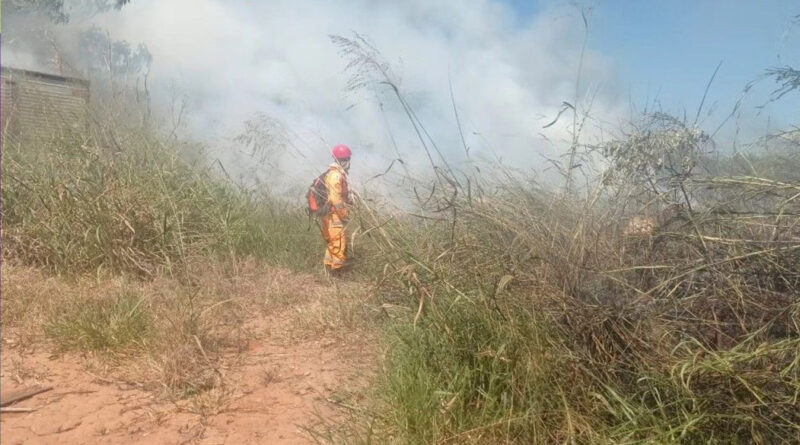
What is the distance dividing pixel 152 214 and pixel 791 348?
378cm

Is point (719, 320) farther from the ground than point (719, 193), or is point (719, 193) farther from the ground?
point (719, 193)

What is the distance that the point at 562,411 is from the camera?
241cm

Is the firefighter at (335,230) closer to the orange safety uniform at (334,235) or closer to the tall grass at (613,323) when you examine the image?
the orange safety uniform at (334,235)

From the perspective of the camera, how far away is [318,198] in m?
5.79

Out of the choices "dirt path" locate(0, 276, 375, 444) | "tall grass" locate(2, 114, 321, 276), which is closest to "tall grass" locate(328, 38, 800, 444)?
"dirt path" locate(0, 276, 375, 444)

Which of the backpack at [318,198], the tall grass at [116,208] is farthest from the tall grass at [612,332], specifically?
the backpack at [318,198]

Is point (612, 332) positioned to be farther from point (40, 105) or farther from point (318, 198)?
point (40, 105)

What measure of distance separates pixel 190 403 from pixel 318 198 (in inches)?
123

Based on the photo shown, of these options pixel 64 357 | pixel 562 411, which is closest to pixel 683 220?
pixel 562 411

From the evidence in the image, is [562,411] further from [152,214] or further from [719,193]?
[152,214]

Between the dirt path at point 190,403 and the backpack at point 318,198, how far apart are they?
2.08m

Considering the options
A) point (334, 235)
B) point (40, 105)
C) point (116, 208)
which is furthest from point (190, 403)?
point (40, 105)

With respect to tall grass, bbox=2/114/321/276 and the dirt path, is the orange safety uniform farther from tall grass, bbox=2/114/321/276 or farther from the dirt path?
the dirt path

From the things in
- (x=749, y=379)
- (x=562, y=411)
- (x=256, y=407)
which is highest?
(x=749, y=379)
